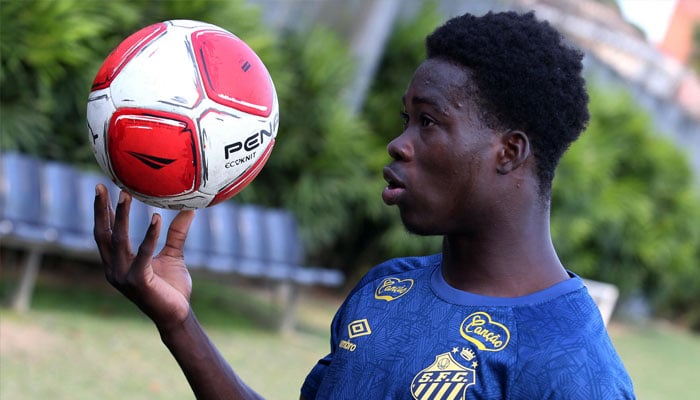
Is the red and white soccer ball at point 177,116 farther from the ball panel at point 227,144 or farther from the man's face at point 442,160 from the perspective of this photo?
the man's face at point 442,160

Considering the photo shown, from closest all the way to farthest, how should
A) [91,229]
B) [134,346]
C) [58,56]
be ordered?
→ [134,346] < [91,229] < [58,56]

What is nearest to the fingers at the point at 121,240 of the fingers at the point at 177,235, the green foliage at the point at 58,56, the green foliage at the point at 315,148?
the fingers at the point at 177,235

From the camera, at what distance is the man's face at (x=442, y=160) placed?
2.04m

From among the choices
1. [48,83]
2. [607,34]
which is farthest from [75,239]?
[607,34]

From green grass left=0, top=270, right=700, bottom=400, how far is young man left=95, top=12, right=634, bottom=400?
3685 mm

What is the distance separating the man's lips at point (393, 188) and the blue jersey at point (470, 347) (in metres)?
0.24

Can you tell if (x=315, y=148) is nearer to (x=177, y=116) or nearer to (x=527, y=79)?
(x=177, y=116)

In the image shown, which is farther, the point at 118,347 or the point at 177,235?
the point at 118,347

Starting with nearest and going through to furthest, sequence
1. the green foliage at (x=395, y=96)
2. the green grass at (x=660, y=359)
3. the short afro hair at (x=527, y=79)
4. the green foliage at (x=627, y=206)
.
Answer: the short afro hair at (x=527, y=79) < the green grass at (x=660, y=359) < the green foliage at (x=395, y=96) < the green foliage at (x=627, y=206)

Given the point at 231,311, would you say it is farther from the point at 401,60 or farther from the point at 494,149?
the point at 494,149

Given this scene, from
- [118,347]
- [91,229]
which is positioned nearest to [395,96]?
[91,229]

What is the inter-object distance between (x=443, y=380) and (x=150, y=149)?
3.04 feet

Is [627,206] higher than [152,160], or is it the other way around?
[152,160]

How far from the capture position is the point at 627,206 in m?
13.4
